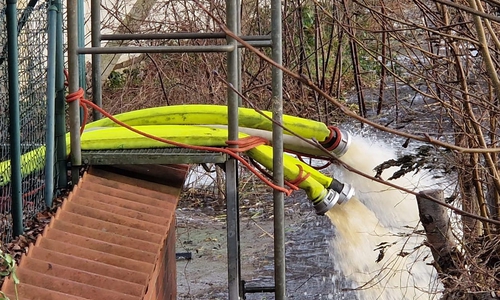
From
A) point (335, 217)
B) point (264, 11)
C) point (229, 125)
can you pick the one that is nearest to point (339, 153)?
point (335, 217)

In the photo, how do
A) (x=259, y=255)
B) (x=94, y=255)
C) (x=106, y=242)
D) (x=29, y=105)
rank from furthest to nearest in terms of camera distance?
(x=259, y=255) < (x=29, y=105) < (x=106, y=242) < (x=94, y=255)

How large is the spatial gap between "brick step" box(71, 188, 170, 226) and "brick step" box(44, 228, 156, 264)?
1.12 feet

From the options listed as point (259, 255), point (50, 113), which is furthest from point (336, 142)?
point (259, 255)

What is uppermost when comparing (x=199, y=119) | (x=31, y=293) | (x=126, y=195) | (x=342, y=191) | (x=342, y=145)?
(x=199, y=119)

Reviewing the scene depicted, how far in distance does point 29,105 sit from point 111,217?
0.72 m

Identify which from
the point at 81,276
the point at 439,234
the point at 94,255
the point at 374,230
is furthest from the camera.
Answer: the point at 374,230

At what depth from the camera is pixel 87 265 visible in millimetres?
2971

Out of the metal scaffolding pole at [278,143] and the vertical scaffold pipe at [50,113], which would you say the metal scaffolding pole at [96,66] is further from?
the metal scaffolding pole at [278,143]

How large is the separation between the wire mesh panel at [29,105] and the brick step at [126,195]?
0.70 feet

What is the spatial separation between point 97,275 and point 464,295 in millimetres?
1980

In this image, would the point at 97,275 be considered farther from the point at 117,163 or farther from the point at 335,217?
the point at 335,217

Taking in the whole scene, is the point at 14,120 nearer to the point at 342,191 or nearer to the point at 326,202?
the point at 326,202

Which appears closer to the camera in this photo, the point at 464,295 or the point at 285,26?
the point at 464,295

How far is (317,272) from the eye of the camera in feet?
23.6
